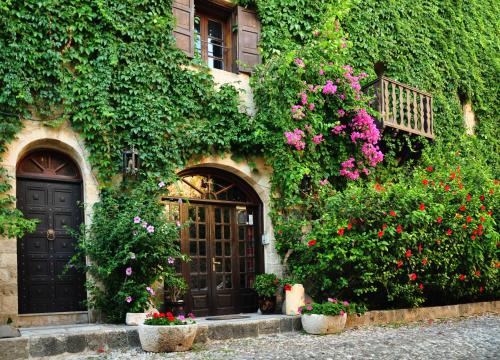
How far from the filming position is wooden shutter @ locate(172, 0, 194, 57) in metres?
9.10

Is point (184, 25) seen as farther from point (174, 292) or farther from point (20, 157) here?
point (174, 292)

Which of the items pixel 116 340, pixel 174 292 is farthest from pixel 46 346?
pixel 174 292

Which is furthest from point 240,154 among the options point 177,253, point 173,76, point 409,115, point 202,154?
point 409,115

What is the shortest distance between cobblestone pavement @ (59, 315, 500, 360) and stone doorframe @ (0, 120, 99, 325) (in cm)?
160

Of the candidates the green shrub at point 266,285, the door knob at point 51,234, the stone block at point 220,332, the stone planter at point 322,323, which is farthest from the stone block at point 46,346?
the green shrub at point 266,285

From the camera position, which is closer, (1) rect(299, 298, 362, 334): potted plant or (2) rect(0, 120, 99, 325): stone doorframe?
(2) rect(0, 120, 99, 325): stone doorframe

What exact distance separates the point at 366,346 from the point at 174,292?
9.86 ft

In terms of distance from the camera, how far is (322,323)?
7711mm

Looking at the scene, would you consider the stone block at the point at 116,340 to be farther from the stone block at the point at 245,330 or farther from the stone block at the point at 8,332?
the stone block at the point at 245,330

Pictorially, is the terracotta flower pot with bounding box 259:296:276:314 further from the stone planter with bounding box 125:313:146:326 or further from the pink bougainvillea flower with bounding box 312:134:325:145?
the pink bougainvillea flower with bounding box 312:134:325:145

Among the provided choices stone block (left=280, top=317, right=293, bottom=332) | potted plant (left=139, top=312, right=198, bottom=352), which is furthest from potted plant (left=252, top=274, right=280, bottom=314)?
potted plant (left=139, top=312, right=198, bottom=352)

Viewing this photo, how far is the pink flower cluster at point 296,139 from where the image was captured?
30.5 feet

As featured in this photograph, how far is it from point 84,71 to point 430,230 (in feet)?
19.0

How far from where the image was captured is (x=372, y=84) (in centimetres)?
1097
